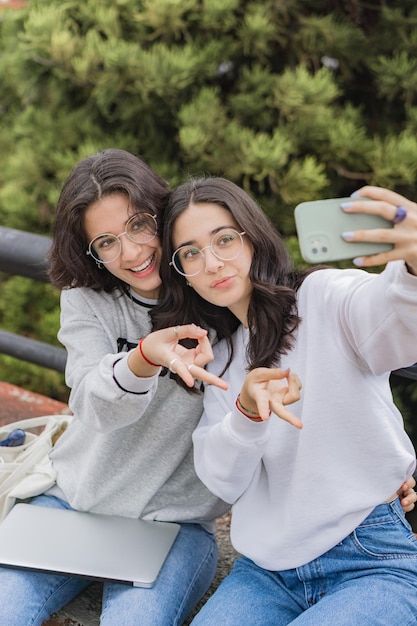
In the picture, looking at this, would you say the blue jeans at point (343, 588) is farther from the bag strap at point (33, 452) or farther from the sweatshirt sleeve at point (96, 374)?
the bag strap at point (33, 452)

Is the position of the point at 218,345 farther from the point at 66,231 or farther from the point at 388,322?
the point at 388,322

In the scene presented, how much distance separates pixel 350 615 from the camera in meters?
1.58

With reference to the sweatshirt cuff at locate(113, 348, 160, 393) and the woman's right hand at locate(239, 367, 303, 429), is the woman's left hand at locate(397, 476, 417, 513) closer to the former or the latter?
the woman's right hand at locate(239, 367, 303, 429)

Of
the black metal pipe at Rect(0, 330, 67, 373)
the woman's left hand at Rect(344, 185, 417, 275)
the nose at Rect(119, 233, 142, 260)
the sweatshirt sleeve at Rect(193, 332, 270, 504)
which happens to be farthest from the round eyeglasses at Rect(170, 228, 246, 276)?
the black metal pipe at Rect(0, 330, 67, 373)

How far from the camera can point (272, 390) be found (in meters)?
1.60

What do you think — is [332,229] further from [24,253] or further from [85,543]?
[24,253]

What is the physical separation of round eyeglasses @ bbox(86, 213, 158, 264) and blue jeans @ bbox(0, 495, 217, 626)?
2.46 ft

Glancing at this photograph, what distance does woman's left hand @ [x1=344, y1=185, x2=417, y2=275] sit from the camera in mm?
1304

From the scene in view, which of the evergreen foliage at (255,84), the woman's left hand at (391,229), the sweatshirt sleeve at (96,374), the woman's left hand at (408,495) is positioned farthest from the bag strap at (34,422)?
the woman's left hand at (391,229)

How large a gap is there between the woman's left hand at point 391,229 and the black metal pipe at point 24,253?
1.34 metres

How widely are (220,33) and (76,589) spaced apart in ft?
7.58

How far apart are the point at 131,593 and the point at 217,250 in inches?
32.7

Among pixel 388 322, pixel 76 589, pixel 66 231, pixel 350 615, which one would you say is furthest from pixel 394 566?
pixel 66 231

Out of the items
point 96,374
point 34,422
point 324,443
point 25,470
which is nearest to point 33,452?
point 25,470
